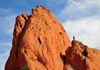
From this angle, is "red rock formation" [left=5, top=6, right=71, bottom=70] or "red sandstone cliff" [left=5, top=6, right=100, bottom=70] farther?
"red sandstone cliff" [left=5, top=6, right=100, bottom=70]

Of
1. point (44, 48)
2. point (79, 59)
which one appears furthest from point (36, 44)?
point (79, 59)

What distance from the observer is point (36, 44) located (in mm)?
46281

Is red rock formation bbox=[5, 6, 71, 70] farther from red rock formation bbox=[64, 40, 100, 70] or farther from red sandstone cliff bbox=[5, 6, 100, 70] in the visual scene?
→ red rock formation bbox=[64, 40, 100, 70]

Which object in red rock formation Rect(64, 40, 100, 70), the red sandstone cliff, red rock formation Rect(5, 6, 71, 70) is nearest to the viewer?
red rock formation Rect(5, 6, 71, 70)

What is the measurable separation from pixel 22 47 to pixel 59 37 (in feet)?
51.3

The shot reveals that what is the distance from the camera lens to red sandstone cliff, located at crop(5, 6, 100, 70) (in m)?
44.3

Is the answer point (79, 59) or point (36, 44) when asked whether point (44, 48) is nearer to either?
point (36, 44)

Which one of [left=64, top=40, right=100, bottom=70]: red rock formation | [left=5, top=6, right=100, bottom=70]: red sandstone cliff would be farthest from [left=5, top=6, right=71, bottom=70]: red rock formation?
[left=64, top=40, right=100, bottom=70]: red rock formation

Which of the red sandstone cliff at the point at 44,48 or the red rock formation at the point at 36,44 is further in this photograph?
the red sandstone cliff at the point at 44,48

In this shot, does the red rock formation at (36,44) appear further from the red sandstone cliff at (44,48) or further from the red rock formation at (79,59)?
the red rock formation at (79,59)

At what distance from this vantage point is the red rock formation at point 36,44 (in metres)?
43.8

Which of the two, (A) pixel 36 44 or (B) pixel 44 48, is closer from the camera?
(A) pixel 36 44

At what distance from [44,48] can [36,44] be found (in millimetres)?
2290

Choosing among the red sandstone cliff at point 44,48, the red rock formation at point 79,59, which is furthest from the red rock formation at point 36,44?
the red rock formation at point 79,59
